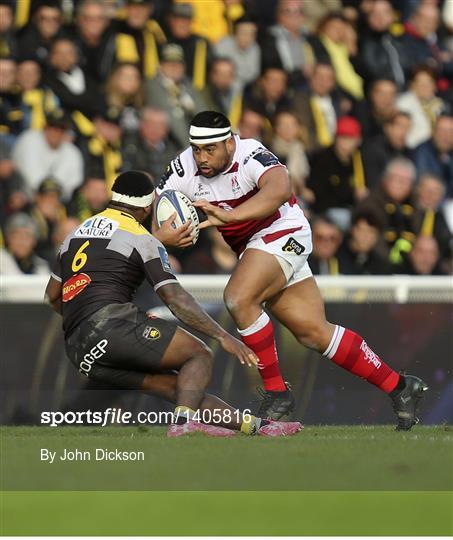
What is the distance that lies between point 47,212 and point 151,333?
424 cm

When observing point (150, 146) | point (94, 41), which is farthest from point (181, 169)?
point (94, 41)

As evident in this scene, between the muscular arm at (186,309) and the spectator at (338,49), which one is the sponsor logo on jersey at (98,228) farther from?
the spectator at (338,49)

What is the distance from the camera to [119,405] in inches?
482

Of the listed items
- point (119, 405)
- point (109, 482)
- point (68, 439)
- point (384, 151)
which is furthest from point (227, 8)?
point (109, 482)

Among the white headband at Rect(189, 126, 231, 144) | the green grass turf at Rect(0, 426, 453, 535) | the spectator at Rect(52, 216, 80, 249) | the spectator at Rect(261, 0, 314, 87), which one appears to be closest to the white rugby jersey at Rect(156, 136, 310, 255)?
the white headband at Rect(189, 126, 231, 144)

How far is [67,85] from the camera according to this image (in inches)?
591

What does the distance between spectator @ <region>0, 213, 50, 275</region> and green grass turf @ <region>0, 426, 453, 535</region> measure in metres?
3.54

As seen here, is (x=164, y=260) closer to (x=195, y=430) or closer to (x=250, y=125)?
(x=195, y=430)

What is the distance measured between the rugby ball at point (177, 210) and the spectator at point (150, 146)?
4.13 metres

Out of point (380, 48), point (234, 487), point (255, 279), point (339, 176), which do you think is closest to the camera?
point (234, 487)

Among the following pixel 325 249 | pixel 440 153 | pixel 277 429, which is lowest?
pixel 440 153

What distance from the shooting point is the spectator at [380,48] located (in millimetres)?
17547

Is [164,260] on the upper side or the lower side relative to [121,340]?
upper

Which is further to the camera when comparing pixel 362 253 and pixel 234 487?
pixel 362 253
